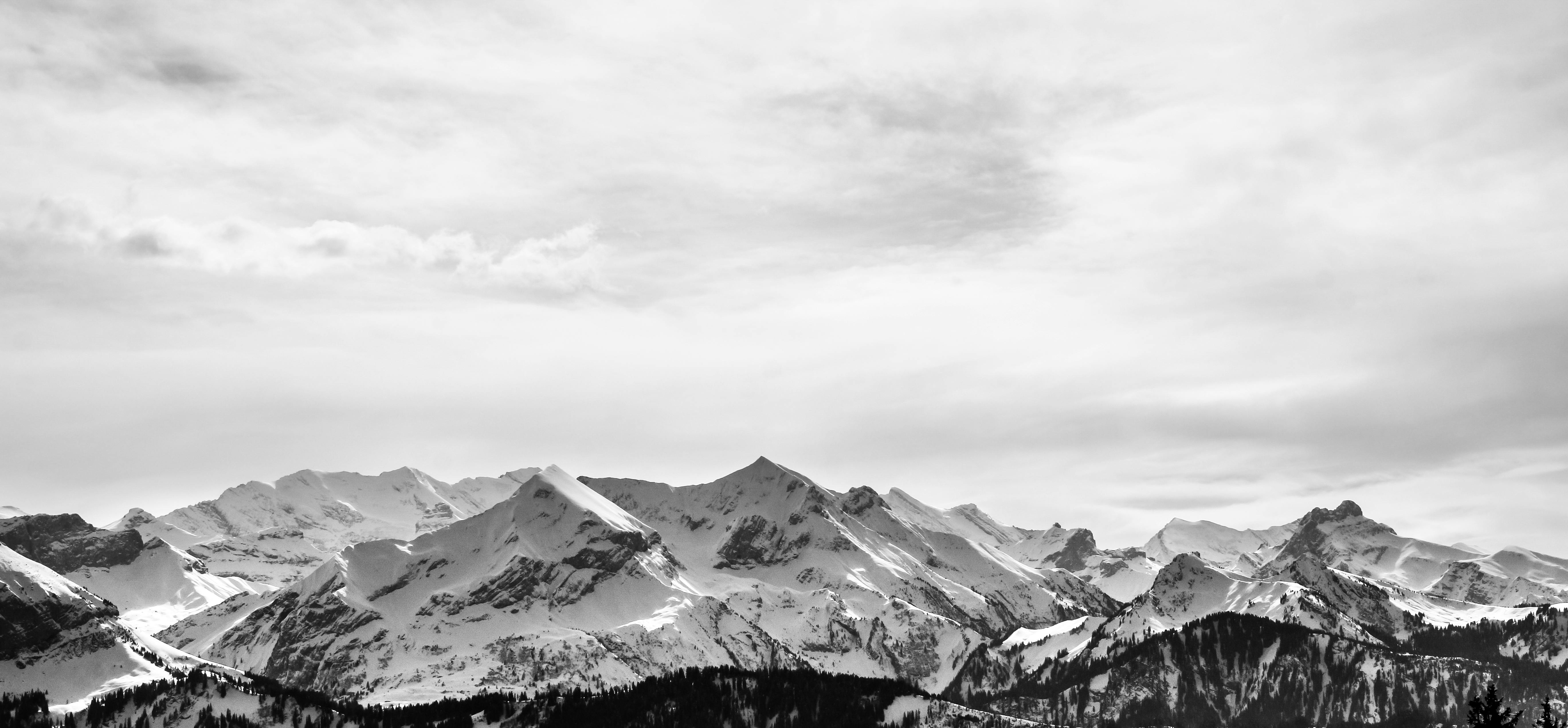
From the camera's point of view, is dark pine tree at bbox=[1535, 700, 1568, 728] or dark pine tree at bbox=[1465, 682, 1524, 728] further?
dark pine tree at bbox=[1535, 700, 1568, 728]

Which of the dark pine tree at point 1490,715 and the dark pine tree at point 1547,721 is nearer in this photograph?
the dark pine tree at point 1490,715

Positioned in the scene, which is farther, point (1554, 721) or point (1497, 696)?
point (1554, 721)

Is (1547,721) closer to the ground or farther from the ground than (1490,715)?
closer to the ground

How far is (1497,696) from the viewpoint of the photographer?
147500 millimetres

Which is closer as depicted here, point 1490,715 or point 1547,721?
point 1490,715

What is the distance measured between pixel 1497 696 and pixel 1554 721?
71.5 ft

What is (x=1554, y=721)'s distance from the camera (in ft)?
540
